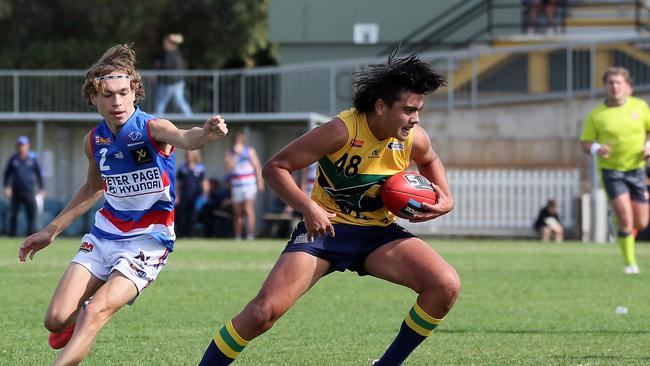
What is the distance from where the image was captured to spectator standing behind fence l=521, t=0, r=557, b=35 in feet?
94.5

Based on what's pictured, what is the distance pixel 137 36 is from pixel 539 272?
25.4 meters

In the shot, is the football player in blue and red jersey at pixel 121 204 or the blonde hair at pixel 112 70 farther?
the blonde hair at pixel 112 70

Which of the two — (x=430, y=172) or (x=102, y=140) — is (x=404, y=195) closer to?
(x=430, y=172)

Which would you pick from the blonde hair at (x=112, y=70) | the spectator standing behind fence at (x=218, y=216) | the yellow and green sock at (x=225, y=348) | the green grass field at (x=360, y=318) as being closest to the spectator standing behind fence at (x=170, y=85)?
the spectator standing behind fence at (x=218, y=216)

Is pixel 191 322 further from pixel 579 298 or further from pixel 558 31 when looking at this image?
pixel 558 31

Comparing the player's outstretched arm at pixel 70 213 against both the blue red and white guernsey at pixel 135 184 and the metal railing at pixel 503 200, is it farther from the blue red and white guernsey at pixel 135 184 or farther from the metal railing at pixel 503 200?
the metal railing at pixel 503 200

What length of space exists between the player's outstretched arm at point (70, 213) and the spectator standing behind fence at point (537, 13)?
73.5ft

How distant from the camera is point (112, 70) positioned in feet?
23.6

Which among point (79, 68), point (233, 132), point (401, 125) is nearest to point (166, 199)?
point (401, 125)

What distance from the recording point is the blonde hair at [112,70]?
283 inches

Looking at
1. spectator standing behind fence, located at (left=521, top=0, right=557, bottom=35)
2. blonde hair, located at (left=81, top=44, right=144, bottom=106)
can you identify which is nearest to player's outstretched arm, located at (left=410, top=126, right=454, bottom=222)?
blonde hair, located at (left=81, top=44, right=144, bottom=106)

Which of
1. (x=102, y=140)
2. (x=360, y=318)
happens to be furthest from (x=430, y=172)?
(x=360, y=318)

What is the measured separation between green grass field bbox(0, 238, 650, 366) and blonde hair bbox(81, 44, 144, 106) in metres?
1.75

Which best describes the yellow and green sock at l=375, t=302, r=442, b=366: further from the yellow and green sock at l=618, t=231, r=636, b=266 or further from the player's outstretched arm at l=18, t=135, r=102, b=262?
the yellow and green sock at l=618, t=231, r=636, b=266
